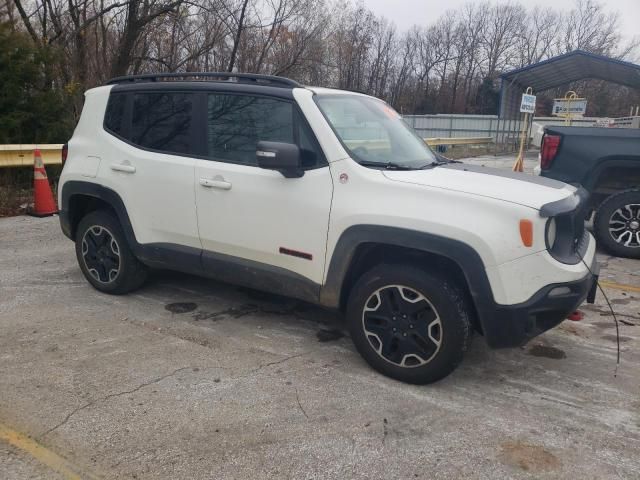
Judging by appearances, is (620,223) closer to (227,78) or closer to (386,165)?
(386,165)

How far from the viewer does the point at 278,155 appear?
337cm

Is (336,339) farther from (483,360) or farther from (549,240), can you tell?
(549,240)

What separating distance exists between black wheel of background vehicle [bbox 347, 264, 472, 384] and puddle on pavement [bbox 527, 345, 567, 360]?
103cm

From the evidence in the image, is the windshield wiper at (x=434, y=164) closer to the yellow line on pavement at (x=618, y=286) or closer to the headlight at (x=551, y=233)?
the headlight at (x=551, y=233)

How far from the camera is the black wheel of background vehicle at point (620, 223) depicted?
6.39 metres

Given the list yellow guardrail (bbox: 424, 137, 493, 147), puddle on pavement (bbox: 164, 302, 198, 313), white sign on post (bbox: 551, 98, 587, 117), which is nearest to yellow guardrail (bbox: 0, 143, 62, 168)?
puddle on pavement (bbox: 164, 302, 198, 313)

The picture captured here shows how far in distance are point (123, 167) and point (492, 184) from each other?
2973mm

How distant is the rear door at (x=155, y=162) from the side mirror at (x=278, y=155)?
35.4 inches

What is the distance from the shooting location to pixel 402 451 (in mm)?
2705

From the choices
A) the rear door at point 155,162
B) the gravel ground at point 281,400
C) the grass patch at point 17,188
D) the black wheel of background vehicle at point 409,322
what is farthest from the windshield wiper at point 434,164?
the grass patch at point 17,188

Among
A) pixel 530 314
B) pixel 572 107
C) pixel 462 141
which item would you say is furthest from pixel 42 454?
pixel 572 107

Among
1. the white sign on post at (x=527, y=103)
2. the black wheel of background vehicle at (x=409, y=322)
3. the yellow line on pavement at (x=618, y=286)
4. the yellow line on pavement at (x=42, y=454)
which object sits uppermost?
the white sign on post at (x=527, y=103)

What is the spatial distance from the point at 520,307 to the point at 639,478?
3.17ft

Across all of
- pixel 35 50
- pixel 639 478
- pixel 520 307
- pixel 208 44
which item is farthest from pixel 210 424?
pixel 208 44
